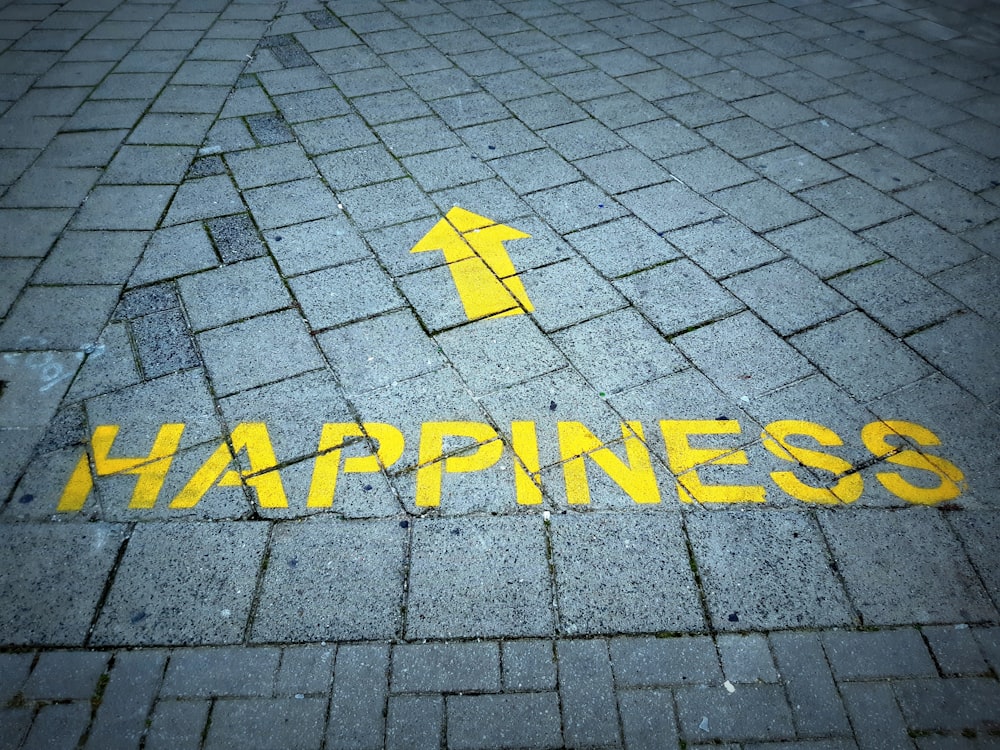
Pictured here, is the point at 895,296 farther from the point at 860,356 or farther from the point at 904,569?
the point at 904,569

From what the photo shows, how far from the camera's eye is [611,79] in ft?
18.2

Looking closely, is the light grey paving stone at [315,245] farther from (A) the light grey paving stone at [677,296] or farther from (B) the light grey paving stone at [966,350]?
(B) the light grey paving stone at [966,350]

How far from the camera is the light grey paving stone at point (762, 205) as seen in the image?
13.1 feet

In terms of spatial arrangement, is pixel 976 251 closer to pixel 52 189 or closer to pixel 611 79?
pixel 611 79

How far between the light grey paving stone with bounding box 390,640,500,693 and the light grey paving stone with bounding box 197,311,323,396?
150 centimetres

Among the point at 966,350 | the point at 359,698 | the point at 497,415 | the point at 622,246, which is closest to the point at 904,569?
the point at 966,350

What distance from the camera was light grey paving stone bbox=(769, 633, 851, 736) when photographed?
78.1 inches

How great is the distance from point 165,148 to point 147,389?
251 cm

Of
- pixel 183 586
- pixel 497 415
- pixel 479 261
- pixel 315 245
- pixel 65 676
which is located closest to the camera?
pixel 65 676

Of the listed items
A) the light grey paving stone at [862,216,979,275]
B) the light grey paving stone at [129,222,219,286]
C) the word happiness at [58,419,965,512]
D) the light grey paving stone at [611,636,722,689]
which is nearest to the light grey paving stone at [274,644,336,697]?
the word happiness at [58,419,965,512]

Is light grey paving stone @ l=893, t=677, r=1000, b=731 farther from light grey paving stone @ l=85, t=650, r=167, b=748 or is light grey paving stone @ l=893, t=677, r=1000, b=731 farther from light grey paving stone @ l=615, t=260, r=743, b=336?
light grey paving stone @ l=85, t=650, r=167, b=748

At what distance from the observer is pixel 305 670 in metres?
2.09

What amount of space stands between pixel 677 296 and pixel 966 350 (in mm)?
1441

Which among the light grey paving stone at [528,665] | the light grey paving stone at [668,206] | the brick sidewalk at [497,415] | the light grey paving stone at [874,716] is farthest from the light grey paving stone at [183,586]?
the light grey paving stone at [668,206]
